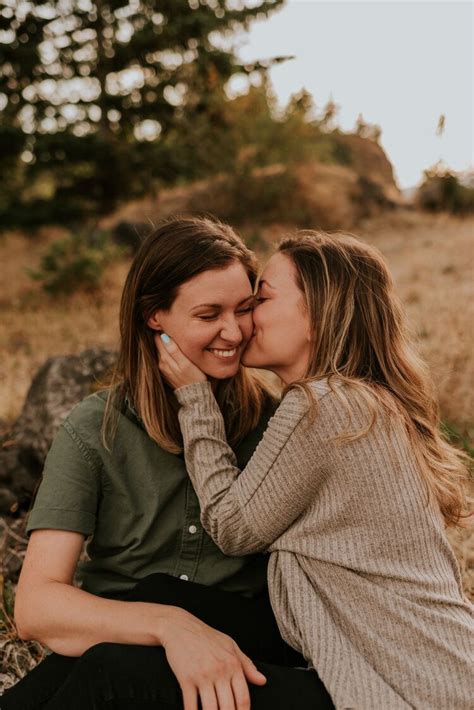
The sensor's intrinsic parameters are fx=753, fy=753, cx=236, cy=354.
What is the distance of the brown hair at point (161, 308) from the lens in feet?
8.45

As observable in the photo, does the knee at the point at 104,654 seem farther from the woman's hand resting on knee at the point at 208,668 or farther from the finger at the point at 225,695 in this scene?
the finger at the point at 225,695

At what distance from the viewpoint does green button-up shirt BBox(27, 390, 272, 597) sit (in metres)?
2.52

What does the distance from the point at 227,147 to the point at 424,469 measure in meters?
13.5

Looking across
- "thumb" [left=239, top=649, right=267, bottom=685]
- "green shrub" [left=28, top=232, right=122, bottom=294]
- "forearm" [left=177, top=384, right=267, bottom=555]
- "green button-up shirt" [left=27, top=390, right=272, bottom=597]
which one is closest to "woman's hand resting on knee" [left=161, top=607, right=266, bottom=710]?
"thumb" [left=239, top=649, right=267, bottom=685]

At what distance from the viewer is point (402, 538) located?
212 cm

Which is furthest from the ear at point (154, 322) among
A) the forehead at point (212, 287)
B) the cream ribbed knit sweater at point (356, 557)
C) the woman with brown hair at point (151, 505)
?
the cream ribbed knit sweater at point (356, 557)

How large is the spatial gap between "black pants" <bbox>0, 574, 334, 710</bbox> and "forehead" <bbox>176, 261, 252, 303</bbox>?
3.06ft

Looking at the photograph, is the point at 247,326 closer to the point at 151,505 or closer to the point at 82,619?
the point at 151,505

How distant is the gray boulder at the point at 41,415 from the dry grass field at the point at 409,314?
2.69 ft

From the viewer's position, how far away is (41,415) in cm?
486

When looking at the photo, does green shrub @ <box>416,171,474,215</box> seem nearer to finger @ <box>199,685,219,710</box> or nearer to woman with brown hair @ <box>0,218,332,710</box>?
woman with brown hair @ <box>0,218,332,710</box>

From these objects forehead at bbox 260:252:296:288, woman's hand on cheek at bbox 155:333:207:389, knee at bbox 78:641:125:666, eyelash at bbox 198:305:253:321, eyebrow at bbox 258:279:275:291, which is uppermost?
forehead at bbox 260:252:296:288

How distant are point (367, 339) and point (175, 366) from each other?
0.66 m

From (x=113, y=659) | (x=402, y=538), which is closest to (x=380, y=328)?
(x=402, y=538)
